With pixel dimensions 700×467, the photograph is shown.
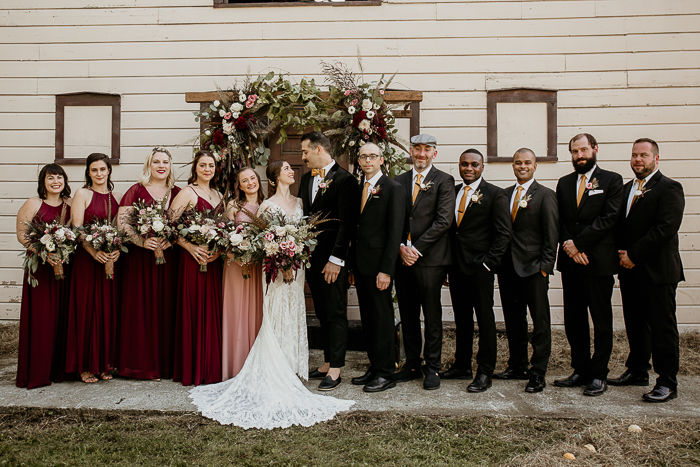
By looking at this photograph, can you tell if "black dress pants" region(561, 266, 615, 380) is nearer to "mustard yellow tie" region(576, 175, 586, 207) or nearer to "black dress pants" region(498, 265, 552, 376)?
"black dress pants" region(498, 265, 552, 376)

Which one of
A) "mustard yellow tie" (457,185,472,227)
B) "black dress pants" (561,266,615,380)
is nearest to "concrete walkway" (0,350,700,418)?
"black dress pants" (561,266,615,380)

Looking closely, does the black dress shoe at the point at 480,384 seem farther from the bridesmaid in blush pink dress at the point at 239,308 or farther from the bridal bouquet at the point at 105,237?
the bridal bouquet at the point at 105,237

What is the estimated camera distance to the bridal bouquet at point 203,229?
14.5 ft

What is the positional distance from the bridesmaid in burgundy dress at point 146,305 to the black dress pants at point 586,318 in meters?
3.77

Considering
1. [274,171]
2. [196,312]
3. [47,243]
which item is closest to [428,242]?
[274,171]

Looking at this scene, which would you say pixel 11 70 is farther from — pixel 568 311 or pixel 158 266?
pixel 568 311

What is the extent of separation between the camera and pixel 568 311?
464cm

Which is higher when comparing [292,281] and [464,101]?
[464,101]

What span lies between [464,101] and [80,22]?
17.9 feet

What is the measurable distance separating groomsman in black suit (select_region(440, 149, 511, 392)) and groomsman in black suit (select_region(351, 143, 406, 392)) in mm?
641

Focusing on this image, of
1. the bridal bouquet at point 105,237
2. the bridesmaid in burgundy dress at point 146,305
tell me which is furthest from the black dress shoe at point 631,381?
the bridal bouquet at point 105,237

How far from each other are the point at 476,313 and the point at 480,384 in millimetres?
627

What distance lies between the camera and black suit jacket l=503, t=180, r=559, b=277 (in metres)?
4.47

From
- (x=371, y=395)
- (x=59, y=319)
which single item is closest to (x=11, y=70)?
(x=59, y=319)
